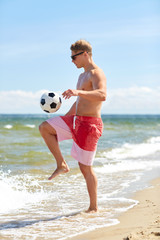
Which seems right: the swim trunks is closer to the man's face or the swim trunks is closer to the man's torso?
the man's torso

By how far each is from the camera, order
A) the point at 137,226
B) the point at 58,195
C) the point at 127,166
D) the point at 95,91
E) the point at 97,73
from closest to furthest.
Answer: the point at 137,226
the point at 95,91
the point at 97,73
the point at 58,195
the point at 127,166

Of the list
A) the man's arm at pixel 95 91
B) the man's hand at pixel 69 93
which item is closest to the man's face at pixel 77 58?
the man's arm at pixel 95 91

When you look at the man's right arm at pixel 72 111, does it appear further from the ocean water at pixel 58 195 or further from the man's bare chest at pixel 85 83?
the ocean water at pixel 58 195

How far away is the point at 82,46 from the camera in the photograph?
4367mm

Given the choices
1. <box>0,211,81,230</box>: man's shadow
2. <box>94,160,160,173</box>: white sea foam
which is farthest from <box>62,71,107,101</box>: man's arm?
<box>94,160,160,173</box>: white sea foam

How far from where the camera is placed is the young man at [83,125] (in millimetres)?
4250

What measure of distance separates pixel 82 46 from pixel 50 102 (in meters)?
0.82

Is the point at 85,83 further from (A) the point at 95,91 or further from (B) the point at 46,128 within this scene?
(B) the point at 46,128

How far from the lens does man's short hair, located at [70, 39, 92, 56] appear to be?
14.3ft

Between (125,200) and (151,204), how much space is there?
454 millimetres

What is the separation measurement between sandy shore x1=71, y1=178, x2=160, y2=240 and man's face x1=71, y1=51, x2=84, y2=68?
1.97 m

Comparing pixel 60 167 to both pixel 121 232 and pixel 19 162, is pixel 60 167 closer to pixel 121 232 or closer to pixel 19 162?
pixel 121 232

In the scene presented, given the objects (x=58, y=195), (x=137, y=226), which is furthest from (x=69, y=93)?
(x=58, y=195)

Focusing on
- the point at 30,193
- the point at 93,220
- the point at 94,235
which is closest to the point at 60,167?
the point at 93,220
